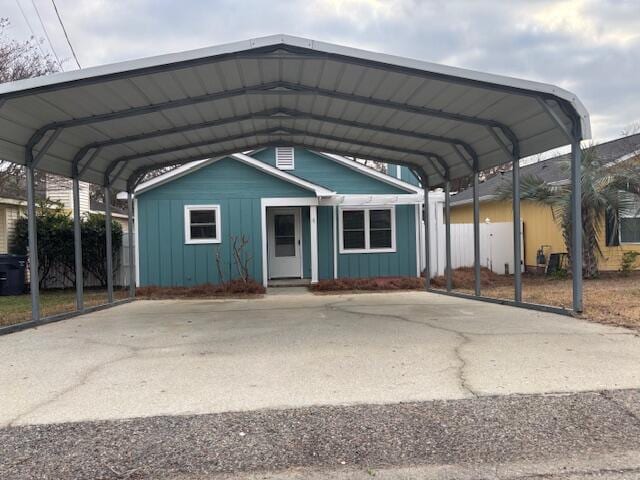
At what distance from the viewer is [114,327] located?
7527 millimetres

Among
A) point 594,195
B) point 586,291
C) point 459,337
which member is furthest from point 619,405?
point 594,195

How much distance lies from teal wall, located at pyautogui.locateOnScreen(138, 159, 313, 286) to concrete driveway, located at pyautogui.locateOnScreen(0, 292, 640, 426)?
5.08 m

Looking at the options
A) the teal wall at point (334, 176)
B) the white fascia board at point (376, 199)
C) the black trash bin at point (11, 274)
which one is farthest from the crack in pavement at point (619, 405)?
the black trash bin at point (11, 274)

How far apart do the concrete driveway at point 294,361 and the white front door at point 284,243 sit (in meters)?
6.43

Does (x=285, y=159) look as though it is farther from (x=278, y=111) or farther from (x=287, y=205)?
(x=278, y=111)

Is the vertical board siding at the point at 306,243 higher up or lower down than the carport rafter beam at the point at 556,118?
lower down

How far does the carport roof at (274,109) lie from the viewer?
595 cm

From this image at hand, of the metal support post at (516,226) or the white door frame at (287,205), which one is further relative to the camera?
the white door frame at (287,205)

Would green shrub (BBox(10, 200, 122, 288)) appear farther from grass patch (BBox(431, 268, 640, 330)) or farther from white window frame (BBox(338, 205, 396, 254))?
grass patch (BBox(431, 268, 640, 330))

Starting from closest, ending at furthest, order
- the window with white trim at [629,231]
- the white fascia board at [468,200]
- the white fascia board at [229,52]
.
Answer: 1. the white fascia board at [229,52]
2. the window with white trim at [629,231]
3. the white fascia board at [468,200]

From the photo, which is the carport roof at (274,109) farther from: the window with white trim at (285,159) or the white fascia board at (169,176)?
the window with white trim at (285,159)

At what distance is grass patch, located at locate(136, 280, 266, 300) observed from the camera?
40.5ft

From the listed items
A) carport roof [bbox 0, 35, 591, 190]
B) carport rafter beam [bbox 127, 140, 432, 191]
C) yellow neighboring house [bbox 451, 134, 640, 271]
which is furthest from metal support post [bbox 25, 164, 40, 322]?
yellow neighboring house [bbox 451, 134, 640, 271]

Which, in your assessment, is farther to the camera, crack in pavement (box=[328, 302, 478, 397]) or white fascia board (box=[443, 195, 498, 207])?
white fascia board (box=[443, 195, 498, 207])
